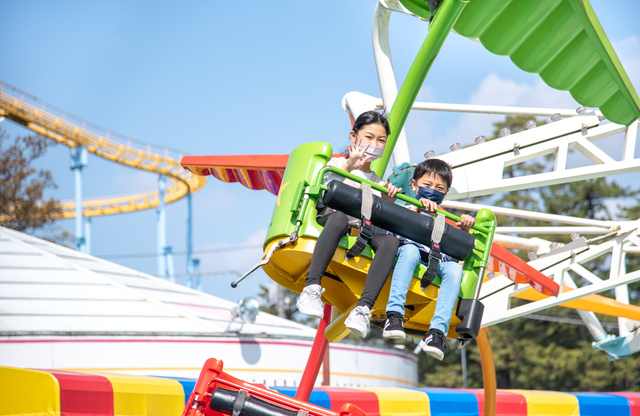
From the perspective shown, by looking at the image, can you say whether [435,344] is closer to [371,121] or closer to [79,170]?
[371,121]

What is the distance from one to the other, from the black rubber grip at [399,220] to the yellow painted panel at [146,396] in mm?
1630

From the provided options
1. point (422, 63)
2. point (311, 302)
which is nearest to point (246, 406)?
point (311, 302)

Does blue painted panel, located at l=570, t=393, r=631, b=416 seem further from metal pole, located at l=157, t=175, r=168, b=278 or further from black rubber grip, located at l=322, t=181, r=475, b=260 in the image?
metal pole, located at l=157, t=175, r=168, b=278

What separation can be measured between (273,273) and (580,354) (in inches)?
1005

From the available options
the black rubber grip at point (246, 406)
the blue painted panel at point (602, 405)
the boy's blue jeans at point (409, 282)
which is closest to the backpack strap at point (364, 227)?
the boy's blue jeans at point (409, 282)

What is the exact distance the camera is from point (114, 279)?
1337 cm

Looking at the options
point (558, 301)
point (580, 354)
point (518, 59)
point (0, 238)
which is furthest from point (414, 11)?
point (580, 354)

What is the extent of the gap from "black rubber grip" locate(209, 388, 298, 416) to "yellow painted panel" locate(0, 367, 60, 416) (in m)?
0.86

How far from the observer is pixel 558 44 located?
469cm

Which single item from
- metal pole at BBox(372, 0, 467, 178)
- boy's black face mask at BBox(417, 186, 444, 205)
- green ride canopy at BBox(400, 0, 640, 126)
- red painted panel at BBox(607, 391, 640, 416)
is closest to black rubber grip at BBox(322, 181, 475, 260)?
boy's black face mask at BBox(417, 186, 444, 205)

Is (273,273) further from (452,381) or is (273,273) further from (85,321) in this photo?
(452,381)

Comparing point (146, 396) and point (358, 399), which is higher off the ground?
point (358, 399)

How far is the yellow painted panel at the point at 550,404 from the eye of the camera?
702 cm

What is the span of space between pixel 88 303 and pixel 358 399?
7836 mm
